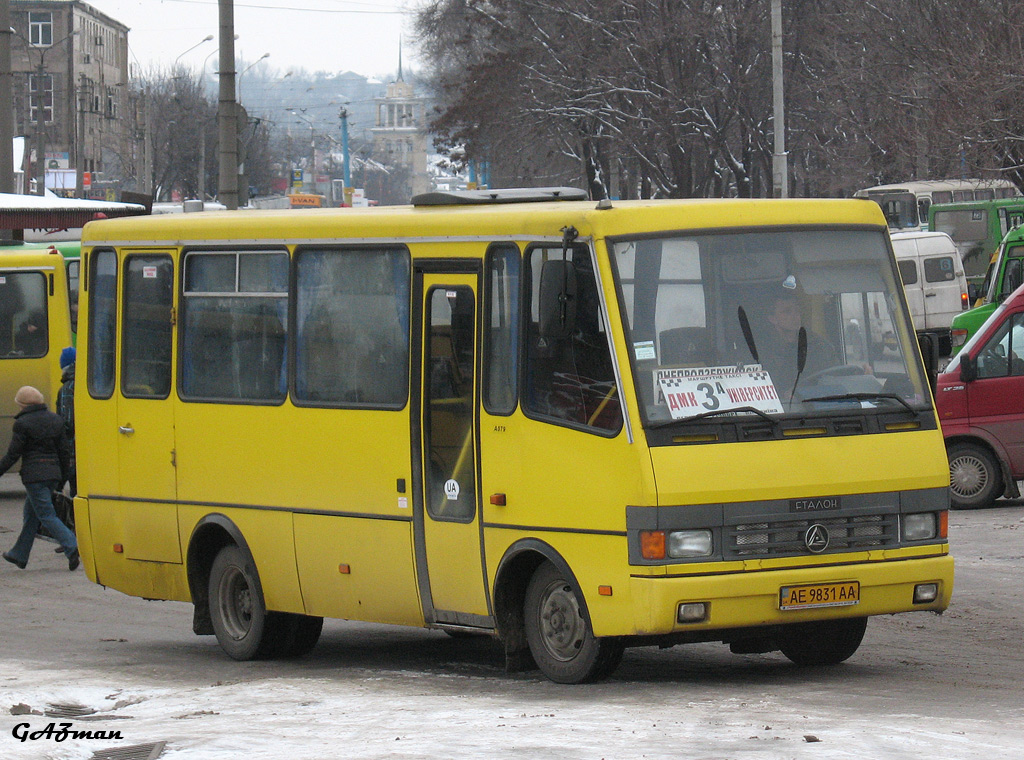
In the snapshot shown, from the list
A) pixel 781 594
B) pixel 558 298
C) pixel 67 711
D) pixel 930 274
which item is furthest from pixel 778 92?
pixel 67 711

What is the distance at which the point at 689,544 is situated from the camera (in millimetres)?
8125

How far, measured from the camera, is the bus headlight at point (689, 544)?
26.6 feet

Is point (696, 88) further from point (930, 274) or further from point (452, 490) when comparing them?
point (452, 490)

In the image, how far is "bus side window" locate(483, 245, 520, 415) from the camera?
8898 mm

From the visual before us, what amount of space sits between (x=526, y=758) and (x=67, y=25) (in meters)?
114

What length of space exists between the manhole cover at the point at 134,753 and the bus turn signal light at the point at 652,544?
230 centimetres

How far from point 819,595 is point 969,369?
9521 mm

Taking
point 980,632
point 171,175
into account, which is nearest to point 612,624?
point 980,632

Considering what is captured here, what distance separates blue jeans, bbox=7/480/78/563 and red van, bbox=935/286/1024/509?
8272 millimetres

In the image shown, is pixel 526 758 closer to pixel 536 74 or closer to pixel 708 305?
pixel 708 305

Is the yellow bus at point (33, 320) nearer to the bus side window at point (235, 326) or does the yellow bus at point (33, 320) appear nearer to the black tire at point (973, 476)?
the black tire at point (973, 476)

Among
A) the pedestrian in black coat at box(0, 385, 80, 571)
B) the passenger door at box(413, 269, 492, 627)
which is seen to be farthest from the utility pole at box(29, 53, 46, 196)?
the passenger door at box(413, 269, 492, 627)

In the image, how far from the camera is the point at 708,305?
8.48 metres

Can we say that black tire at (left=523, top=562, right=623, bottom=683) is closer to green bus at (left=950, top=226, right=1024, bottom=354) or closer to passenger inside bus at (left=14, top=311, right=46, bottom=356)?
passenger inside bus at (left=14, top=311, right=46, bottom=356)
